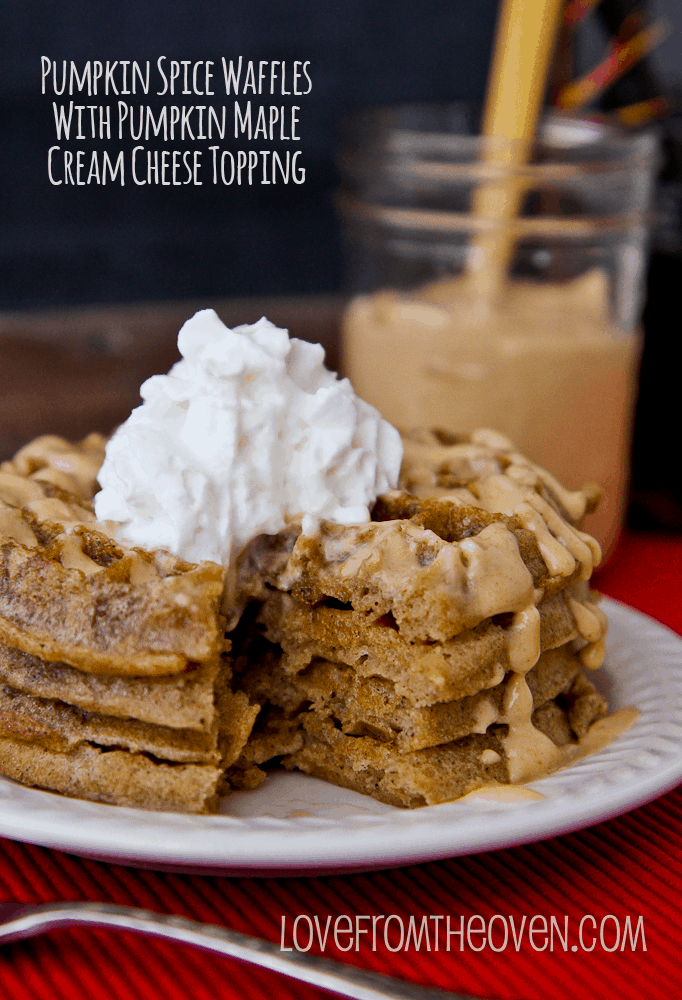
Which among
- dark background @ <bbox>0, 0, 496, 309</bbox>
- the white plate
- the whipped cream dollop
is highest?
dark background @ <bbox>0, 0, 496, 309</bbox>

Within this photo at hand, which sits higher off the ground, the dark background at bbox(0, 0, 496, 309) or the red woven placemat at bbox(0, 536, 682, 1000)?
the dark background at bbox(0, 0, 496, 309)

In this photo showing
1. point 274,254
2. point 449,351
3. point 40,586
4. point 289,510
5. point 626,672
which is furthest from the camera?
point 274,254

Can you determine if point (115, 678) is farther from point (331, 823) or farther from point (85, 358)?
point (85, 358)

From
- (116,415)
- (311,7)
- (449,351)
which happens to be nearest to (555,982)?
(449,351)

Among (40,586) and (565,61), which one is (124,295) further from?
(40,586)

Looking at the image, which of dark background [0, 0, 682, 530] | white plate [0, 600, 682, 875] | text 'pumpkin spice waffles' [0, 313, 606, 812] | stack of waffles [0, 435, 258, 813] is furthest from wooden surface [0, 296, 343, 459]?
white plate [0, 600, 682, 875]

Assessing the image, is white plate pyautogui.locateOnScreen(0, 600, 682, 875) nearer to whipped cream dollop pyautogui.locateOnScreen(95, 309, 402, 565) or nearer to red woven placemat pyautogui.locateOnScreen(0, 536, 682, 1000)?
red woven placemat pyautogui.locateOnScreen(0, 536, 682, 1000)
